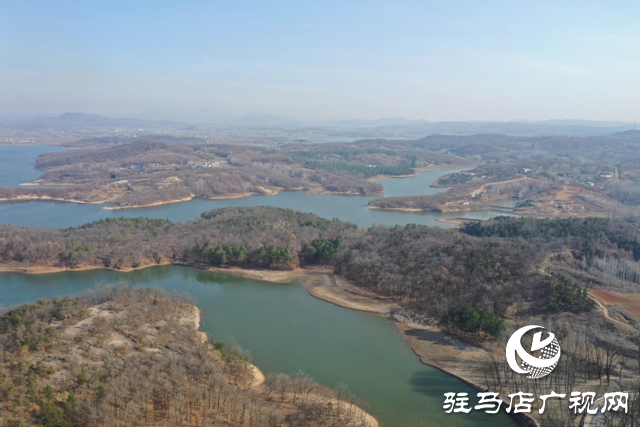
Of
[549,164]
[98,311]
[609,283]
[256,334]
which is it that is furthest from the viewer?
[549,164]

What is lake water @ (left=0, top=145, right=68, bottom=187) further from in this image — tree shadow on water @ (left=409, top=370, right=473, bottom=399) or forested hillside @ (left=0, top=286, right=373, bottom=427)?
tree shadow on water @ (left=409, top=370, right=473, bottom=399)

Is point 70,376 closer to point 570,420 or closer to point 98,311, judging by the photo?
point 98,311

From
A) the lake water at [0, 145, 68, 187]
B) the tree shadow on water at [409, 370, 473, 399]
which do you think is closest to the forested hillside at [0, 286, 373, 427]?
the tree shadow on water at [409, 370, 473, 399]

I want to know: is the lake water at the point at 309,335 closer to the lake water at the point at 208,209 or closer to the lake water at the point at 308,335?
the lake water at the point at 308,335

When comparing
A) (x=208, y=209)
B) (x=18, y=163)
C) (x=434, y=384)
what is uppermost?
(x=18, y=163)

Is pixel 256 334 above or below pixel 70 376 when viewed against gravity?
below

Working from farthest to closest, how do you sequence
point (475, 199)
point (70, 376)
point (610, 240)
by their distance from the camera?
point (475, 199)
point (610, 240)
point (70, 376)

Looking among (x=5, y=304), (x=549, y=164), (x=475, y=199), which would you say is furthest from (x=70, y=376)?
(x=549, y=164)

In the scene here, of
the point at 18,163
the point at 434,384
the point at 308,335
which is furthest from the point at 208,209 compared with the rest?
the point at 18,163

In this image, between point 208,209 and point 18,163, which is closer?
point 208,209

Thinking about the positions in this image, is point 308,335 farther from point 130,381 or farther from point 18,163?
point 18,163
